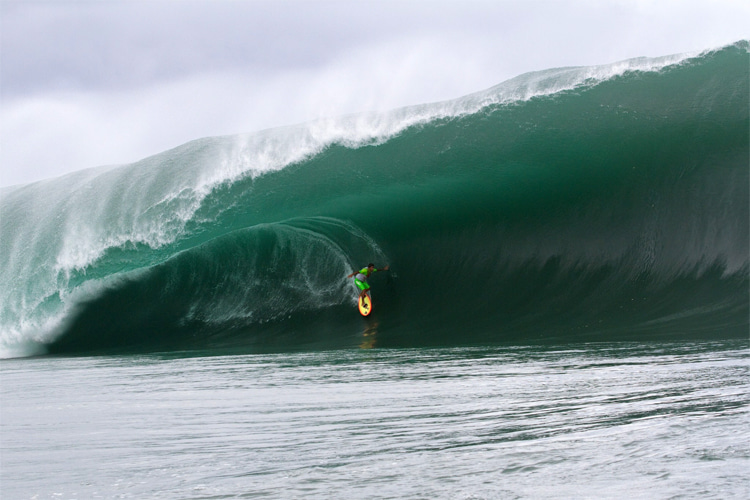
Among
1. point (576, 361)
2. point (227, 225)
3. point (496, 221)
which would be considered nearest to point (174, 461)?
point (576, 361)

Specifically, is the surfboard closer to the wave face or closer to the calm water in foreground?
the wave face

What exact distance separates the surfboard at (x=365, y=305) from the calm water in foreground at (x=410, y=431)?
12.3ft

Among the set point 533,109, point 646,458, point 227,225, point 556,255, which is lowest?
point 646,458

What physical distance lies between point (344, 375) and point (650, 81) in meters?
8.21

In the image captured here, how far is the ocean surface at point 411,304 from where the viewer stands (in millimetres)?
3209

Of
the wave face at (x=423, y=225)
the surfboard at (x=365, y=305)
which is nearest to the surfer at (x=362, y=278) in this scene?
the surfboard at (x=365, y=305)

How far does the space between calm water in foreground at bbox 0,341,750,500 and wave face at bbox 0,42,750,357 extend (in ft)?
10.0

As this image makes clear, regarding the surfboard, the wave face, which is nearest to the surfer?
the surfboard

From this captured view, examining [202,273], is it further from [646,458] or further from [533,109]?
[646,458]

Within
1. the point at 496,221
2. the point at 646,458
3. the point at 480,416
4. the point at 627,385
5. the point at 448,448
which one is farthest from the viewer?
the point at 496,221

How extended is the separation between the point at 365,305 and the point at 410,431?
657cm

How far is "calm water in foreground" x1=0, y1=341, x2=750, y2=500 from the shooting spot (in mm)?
2812

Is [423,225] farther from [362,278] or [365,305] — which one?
[365,305]

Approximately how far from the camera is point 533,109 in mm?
12148
